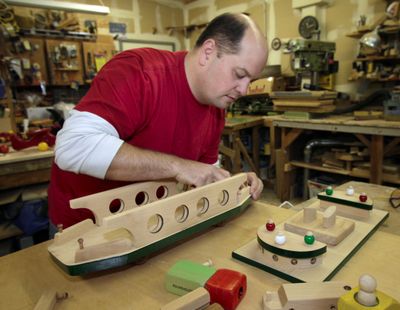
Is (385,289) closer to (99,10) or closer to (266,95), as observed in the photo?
(99,10)

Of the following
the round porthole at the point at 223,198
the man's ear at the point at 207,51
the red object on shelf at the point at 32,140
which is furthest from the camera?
the red object on shelf at the point at 32,140

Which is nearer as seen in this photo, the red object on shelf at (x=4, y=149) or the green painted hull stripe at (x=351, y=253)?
the green painted hull stripe at (x=351, y=253)

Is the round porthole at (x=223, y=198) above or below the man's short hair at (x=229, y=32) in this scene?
below

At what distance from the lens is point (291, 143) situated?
10.4 feet

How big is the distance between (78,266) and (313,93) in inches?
100

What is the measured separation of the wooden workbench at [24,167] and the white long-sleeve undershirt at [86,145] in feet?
4.81

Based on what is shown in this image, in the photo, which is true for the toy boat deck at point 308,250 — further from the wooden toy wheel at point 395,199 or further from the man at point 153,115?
the wooden toy wheel at point 395,199

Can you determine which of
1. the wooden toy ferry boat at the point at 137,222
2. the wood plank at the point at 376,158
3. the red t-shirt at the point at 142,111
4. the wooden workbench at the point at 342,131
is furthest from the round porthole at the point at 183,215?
the wood plank at the point at 376,158

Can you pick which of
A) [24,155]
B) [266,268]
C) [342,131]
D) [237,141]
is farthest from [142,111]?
Result: [237,141]

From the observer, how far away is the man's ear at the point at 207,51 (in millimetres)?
1031

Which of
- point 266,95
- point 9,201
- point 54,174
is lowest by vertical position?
point 9,201

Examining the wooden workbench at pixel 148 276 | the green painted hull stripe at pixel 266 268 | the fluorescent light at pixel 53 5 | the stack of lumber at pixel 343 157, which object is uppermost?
the fluorescent light at pixel 53 5

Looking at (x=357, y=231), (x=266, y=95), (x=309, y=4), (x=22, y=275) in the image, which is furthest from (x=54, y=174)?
(x=309, y=4)

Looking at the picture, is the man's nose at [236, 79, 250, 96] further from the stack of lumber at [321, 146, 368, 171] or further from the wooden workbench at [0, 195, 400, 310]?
the stack of lumber at [321, 146, 368, 171]
